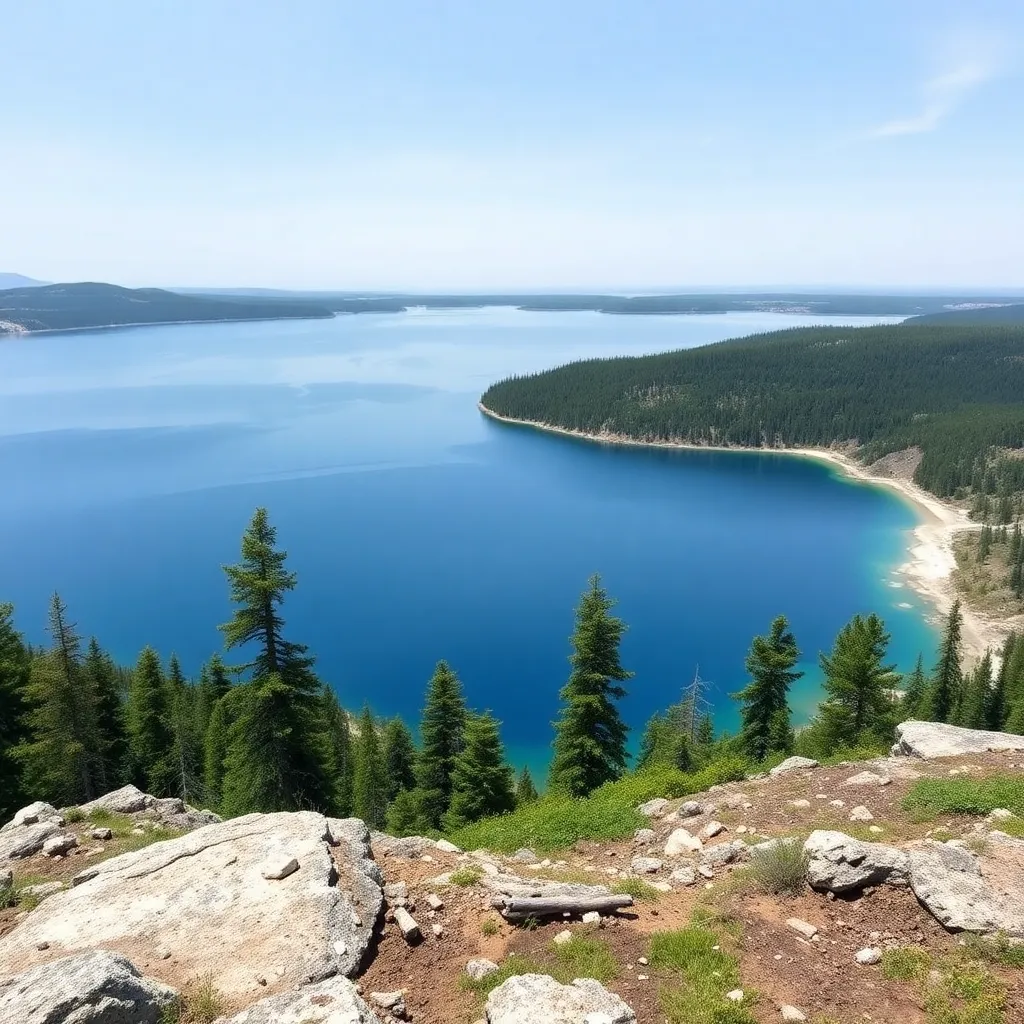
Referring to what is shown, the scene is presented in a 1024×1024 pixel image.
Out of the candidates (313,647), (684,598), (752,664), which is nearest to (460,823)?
(752,664)

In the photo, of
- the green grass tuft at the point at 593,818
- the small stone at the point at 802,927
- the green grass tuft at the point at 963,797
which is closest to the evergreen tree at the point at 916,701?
the green grass tuft at the point at 593,818

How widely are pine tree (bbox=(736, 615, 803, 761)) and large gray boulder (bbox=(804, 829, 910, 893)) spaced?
20646mm

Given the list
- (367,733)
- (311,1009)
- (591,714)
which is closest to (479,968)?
(311,1009)

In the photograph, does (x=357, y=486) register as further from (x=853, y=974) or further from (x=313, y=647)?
(x=853, y=974)

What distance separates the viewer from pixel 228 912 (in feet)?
32.9

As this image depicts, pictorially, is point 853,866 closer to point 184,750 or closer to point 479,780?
point 479,780

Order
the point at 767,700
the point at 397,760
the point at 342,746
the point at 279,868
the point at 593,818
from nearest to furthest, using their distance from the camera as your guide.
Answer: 1. the point at 279,868
2. the point at 593,818
3. the point at 767,700
4. the point at 397,760
5. the point at 342,746

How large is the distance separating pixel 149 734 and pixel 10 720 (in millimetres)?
9149

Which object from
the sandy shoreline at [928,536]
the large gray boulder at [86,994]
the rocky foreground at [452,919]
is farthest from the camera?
the sandy shoreline at [928,536]

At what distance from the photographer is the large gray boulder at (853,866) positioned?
33.6 ft

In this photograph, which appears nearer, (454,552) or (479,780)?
(479,780)

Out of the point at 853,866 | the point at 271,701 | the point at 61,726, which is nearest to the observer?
the point at 853,866

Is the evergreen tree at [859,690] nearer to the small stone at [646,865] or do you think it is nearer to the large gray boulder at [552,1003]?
the small stone at [646,865]

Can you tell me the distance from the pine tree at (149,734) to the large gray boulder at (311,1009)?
32328 mm
